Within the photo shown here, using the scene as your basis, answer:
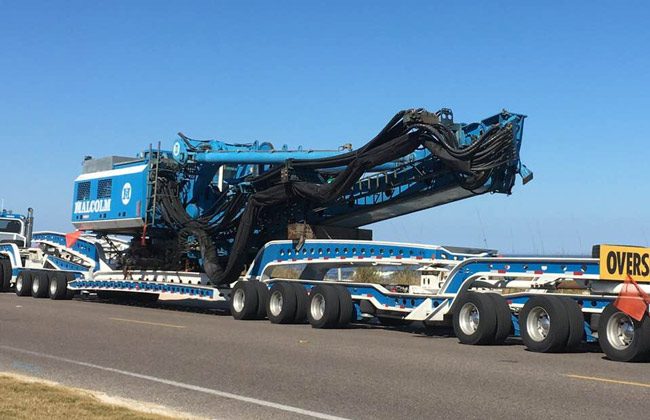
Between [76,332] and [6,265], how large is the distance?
55.4ft

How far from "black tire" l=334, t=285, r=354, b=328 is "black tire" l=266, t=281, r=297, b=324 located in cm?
124

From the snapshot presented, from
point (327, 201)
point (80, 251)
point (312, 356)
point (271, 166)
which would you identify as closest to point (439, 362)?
point (312, 356)

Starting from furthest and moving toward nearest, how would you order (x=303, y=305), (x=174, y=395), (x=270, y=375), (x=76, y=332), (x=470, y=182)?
(x=303, y=305)
(x=470, y=182)
(x=76, y=332)
(x=270, y=375)
(x=174, y=395)

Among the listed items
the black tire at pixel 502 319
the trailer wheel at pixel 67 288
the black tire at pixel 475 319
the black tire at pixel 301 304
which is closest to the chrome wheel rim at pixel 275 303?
the black tire at pixel 301 304

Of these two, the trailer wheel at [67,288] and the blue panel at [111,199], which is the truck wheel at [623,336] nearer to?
the blue panel at [111,199]

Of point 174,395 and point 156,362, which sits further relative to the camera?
point 156,362

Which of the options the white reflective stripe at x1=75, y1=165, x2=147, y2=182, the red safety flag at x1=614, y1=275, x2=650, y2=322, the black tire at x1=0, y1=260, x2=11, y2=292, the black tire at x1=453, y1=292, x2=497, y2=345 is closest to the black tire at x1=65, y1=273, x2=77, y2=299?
the white reflective stripe at x1=75, y1=165, x2=147, y2=182

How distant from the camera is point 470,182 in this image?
56.6 feet

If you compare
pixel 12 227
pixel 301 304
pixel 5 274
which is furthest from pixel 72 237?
pixel 301 304

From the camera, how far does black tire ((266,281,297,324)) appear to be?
1845 centimetres

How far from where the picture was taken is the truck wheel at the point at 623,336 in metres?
11.6

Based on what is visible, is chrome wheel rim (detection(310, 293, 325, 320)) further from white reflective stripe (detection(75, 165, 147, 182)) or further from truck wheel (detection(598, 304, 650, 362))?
white reflective stripe (detection(75, 165, 147, 182))

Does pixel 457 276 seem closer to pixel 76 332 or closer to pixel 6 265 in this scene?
pixel 76 332

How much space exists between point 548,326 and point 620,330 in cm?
121
